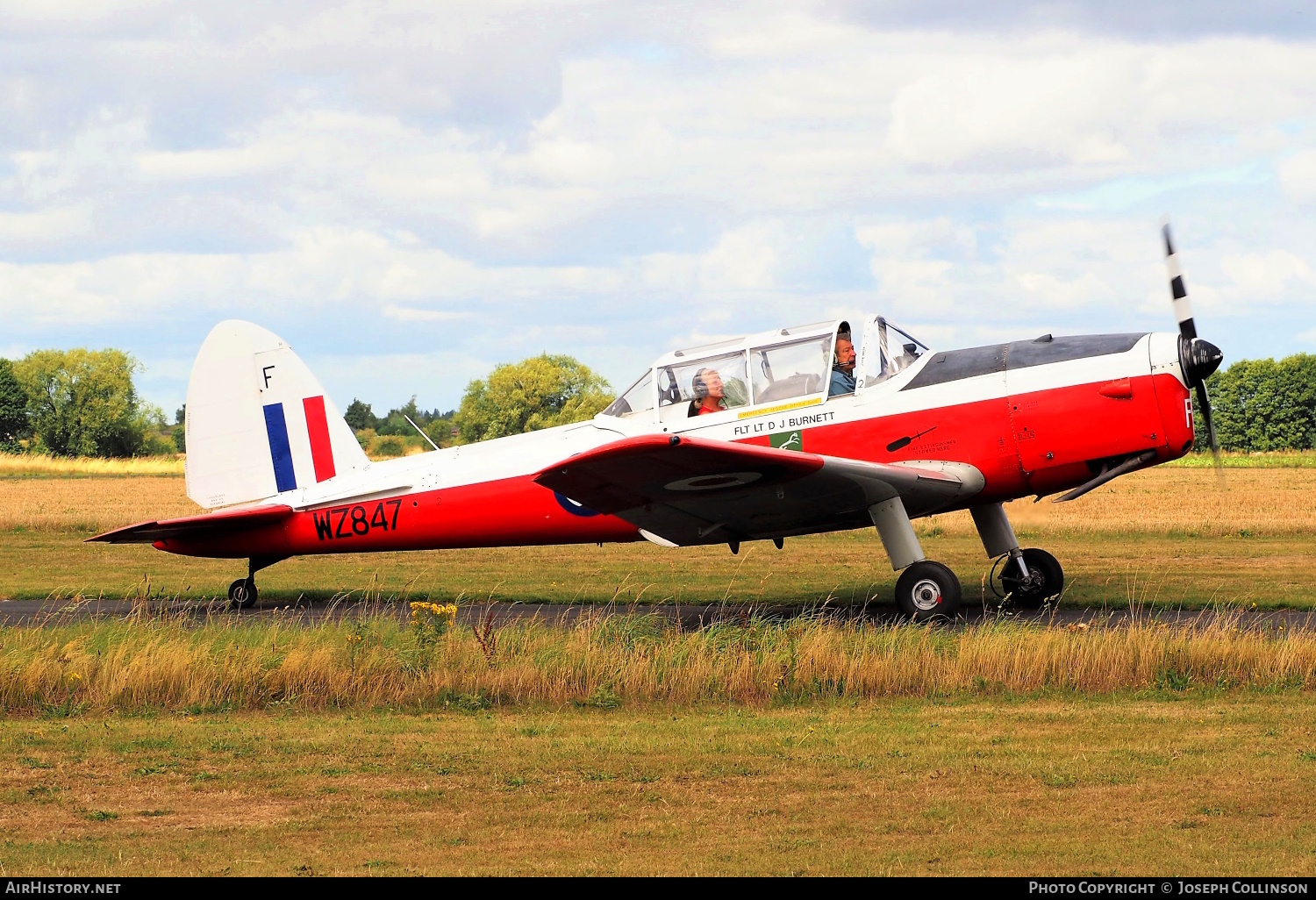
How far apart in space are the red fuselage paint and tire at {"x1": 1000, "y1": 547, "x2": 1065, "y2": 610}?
106 cm

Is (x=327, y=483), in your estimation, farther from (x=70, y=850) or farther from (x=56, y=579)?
(x=70, y=850)

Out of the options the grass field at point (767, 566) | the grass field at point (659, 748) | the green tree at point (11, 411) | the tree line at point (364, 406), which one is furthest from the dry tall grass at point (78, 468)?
the grass field at point (659, 748)

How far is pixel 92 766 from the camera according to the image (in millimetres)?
7348

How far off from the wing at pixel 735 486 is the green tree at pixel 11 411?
9013 centimetres

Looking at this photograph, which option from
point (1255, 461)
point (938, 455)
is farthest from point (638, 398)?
point (1255, 461)

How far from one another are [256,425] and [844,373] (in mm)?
7024

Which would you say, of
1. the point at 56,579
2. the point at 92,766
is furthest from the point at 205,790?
the point at 56,579

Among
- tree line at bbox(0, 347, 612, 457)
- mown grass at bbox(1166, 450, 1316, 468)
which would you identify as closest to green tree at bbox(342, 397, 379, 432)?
tree line at bbox(0, 347, 612, 457)

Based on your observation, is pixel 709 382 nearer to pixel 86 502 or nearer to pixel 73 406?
pixel 86 502

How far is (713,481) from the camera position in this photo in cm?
1138

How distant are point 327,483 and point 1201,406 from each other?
374 inches

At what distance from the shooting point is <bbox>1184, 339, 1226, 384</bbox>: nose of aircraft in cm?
1172

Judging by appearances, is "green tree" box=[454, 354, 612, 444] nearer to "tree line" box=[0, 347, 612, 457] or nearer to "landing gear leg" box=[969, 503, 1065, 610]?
"tree line" box=[0, 347, 612, 457]

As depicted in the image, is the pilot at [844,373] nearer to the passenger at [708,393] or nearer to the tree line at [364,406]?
the passenger at [708,393]
